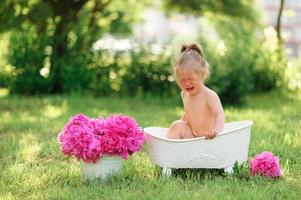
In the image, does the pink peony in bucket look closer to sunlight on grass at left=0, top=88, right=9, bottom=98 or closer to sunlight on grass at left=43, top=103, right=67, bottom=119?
sunlight on grass at left=43, top=103, right=67, bottom=119

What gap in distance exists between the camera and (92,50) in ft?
32.5

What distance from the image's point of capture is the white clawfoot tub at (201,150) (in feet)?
12.8

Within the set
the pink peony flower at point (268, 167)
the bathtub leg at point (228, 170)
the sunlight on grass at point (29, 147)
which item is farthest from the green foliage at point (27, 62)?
the pink peony flower at point (268, 167)

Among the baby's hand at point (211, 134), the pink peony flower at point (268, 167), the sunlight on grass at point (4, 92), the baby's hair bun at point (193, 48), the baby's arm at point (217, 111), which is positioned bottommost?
the sunlight on grass at point (4, 92)

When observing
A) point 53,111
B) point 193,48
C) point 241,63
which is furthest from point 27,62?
point 193,48

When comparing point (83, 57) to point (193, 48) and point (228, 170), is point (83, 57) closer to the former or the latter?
point (193, 48)

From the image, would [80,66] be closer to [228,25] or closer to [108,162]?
[228,25]

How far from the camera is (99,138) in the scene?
3.85 meters

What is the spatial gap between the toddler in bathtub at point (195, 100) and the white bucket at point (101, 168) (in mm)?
516

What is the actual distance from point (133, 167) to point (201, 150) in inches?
23.4

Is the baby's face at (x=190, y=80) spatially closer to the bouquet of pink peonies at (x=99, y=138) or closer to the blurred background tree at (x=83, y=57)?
the bouquet of pink peonies at (x=99, y=138)

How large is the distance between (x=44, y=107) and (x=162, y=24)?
13513 millimetres

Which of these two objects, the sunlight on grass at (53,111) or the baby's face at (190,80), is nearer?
the baby's face at (190,80)

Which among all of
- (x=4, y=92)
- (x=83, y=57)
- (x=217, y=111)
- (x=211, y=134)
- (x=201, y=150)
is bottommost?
(x=4, y=92)
